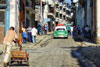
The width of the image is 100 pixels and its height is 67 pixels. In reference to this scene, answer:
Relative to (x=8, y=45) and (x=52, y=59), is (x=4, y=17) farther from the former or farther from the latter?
(x=8, y=45)

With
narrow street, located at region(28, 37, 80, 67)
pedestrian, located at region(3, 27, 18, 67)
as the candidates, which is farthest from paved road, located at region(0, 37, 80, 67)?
pedestrian, located at region(3, 27, 18, 67)

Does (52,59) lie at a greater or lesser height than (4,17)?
lesser

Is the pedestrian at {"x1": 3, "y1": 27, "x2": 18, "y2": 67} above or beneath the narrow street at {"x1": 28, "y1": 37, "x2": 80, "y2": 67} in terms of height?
above

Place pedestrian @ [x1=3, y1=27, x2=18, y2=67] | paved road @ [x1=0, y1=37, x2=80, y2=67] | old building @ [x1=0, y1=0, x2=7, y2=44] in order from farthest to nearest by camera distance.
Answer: old building @ [x1=0, y1=0, x2=7, y2=44] → paved road @ [x1=0, y1=37, x2=80, y2=67] → pedestrian @ [x1=3, y1=27, x2=18, y2=67]

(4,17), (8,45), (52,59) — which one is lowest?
(52,59)

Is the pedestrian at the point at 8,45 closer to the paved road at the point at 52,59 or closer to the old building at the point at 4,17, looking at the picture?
the paved road at the point at 52,59

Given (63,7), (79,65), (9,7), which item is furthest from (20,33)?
(63,7)

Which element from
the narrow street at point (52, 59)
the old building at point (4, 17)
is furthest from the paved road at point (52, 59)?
the old building at point (4, 17)

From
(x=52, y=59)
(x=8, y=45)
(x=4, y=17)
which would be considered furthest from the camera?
(x=4, y=17)

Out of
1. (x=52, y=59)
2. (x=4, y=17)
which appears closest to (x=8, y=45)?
(x=52, y=59)

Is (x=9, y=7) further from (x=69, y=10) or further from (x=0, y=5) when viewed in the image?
(x=69, y=10)

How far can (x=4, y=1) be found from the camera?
20969 millimetres

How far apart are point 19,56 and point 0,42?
12.6 meters

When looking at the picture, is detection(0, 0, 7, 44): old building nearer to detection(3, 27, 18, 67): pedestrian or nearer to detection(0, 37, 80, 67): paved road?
detection(0, 37, 80, 67): paved road
